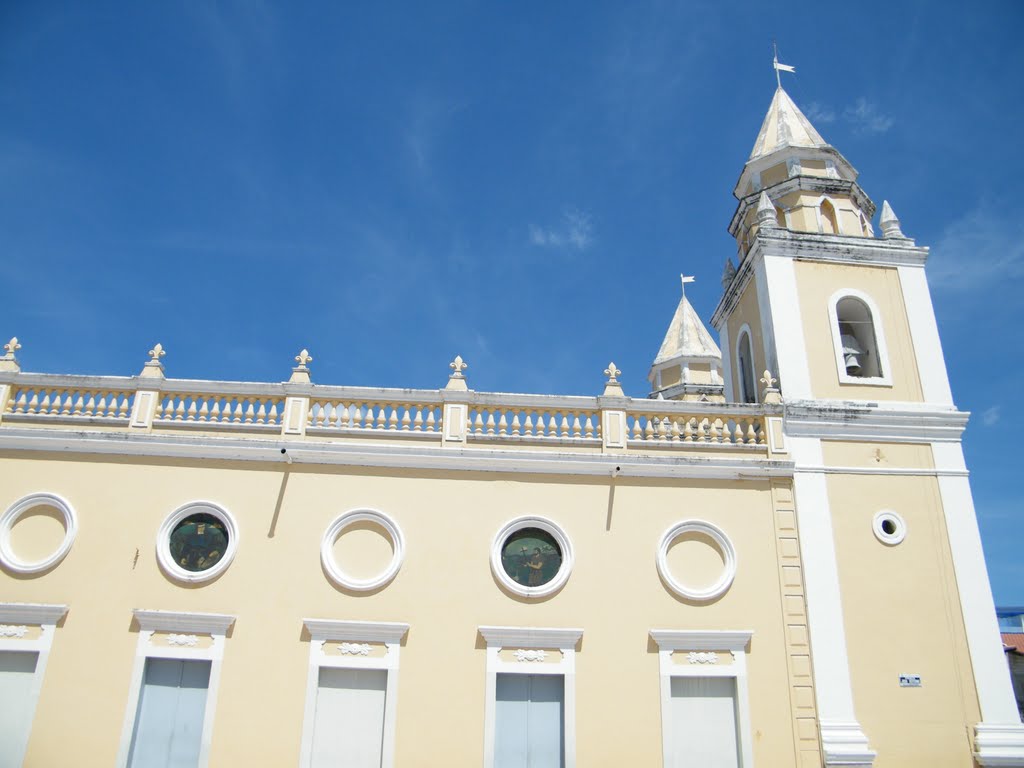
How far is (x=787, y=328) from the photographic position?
13.4m

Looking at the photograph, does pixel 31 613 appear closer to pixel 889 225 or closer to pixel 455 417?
pixel 455 417

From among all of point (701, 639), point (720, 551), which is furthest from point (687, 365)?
point (701, 639)

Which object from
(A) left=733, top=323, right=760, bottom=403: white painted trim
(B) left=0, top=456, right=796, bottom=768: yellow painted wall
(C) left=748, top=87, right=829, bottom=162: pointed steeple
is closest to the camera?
(B) left=0, top=456, right=796, bottom=768: yellow painted wall

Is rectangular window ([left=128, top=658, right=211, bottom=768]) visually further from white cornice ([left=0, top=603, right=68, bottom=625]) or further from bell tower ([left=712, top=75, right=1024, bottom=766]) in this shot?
bell tower ([left=712, top=75, right=1024, bottom=766])

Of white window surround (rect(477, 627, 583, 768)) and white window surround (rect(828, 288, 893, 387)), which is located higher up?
white window surround (rect(828, 288, 893, 387))

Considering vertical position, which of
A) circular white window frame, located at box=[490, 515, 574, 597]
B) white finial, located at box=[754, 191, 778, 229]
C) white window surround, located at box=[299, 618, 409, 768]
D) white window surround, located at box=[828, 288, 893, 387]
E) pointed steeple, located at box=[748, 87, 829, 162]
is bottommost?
white window surround, located at box=[299, 618, 409, 768]

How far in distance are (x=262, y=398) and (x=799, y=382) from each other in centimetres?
953

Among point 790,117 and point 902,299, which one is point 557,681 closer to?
point 902,299

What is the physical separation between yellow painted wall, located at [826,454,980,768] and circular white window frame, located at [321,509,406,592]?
23.6 feet

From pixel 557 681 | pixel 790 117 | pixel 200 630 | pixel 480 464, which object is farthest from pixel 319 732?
pixel 790 117

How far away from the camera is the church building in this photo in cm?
1048

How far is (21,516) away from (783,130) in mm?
16546

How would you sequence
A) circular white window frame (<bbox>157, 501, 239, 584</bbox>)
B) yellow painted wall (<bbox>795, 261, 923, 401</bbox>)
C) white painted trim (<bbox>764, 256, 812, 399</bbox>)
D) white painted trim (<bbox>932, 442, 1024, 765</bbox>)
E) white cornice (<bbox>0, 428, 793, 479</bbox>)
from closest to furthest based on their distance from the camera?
white painted trim (<bbox>932, 442, 1024, 765</bbox>)
circular white window frame (<bbox>157, 501, 239, 584</bbox>)
white cornice (<bbox>0, 428, 793, 479</bbox>)
white painted trim (<bbox>764, 256, 812, 399</bbox>)
yellow painted wall (<bbox>795, 261, 923, 401</bbox>)

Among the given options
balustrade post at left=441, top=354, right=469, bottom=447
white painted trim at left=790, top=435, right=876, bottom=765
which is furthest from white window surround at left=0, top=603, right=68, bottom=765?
white painted trim at left=790, top=435, right=876, bottom=765
